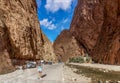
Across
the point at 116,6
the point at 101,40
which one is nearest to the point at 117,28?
the point at 116,6

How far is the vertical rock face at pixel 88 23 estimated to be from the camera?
10506 cm

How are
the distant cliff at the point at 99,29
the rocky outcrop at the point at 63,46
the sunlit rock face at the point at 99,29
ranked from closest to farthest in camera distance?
the sunlit rock face at the point at 99,29 < the distant cliff at the point at 99,29 < the rocky outcrop at the point at 63,46

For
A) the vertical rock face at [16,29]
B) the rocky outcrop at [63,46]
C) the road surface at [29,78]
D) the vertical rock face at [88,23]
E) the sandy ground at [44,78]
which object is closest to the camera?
the road surface at [29,78]

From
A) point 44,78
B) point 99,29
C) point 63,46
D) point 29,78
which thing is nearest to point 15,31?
point 44,78

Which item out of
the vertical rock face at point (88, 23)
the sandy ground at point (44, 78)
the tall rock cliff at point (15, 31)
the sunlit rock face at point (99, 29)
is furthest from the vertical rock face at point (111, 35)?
the sandy ground at point (44, 78)

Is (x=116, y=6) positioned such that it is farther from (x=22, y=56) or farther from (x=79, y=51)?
(x=79, y=51)

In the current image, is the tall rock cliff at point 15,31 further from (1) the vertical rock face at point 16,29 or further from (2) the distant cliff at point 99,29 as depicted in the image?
(2) the distant cliff at point 99,29

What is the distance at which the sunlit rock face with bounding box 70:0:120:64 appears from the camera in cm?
6495

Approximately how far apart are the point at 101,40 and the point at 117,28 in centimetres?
1641

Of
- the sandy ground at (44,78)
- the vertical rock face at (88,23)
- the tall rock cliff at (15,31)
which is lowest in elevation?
the sandy ground at (44,78)

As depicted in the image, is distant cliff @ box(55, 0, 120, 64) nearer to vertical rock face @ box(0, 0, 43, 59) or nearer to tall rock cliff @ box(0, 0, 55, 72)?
tall rock cliff @ box(0, 0, 55, 72)

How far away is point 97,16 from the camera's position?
344 ft

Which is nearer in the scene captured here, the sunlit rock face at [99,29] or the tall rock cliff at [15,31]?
the tall rock cliff at [15,31]

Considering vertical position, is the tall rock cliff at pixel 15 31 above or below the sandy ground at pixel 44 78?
above
